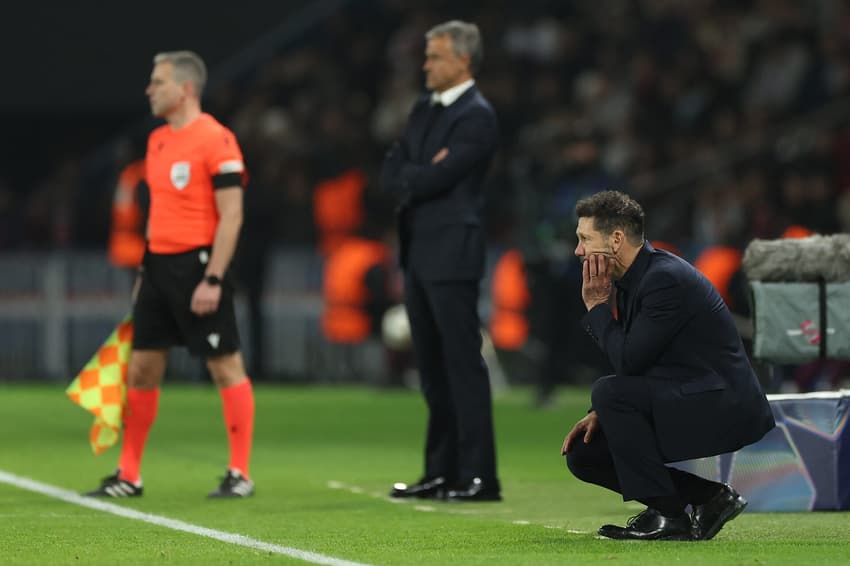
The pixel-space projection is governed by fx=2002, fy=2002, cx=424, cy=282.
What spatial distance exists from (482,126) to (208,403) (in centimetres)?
831

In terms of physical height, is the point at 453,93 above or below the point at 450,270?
above

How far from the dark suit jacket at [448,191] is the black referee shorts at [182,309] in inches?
37.3

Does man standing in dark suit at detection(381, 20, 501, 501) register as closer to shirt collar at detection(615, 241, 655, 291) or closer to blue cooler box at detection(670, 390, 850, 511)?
blue cooler box at detection(670, 390, 850, 511)

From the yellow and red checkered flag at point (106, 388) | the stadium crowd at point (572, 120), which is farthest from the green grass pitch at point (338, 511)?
the stadium crowd at point (572, 120)

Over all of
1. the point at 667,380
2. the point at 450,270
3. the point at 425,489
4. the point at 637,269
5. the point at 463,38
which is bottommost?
the point at 425,489

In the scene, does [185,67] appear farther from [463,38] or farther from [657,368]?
[657,368]

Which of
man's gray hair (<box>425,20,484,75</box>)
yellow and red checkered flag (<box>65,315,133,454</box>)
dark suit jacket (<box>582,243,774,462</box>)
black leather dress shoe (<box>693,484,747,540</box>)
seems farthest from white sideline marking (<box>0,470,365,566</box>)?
man's gray hair (<box>425,20,484,75</box>)

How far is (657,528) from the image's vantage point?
300 inches

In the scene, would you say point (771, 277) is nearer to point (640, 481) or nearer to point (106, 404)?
point (640, 481)

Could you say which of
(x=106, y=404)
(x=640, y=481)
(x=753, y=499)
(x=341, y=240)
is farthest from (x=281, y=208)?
(x=640, y=481)

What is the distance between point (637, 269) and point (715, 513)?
993 mm

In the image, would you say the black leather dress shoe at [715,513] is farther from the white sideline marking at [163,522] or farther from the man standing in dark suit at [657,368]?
the white sideline marking at [163,522]

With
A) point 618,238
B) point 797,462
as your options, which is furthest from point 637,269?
point 797,462

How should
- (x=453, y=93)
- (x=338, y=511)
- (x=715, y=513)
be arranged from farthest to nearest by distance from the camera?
(x=453, y=93) → (x=338, y=511) → (x=715, y=513)
